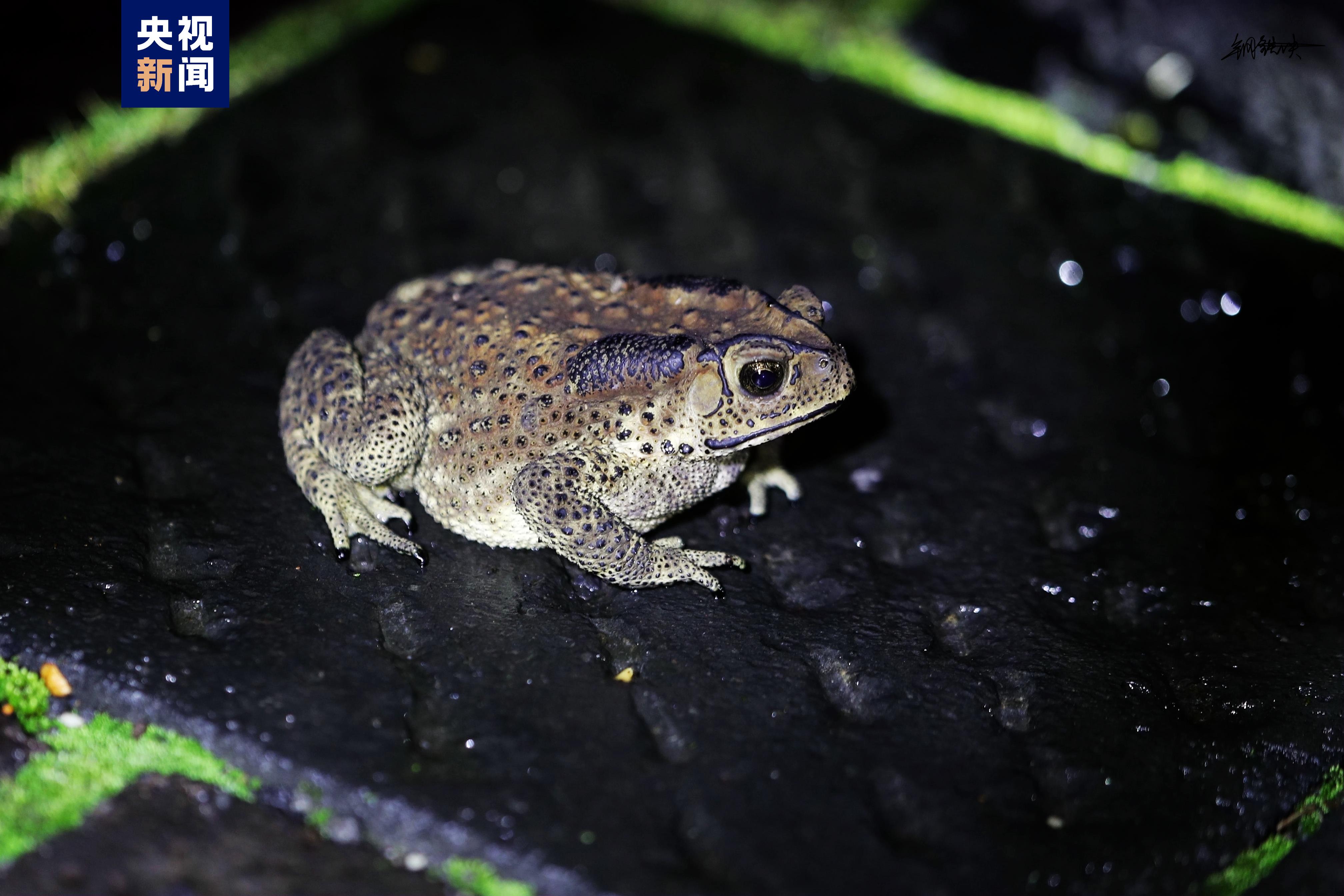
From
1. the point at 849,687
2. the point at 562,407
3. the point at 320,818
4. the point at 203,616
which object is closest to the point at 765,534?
the point at 849,687

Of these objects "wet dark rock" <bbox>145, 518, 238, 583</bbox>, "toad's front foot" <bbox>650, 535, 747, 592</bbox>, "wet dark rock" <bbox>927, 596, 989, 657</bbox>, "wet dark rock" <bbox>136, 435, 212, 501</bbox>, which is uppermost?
"wet dark rock" <bbox>136, 435, 212, 501</bbox>

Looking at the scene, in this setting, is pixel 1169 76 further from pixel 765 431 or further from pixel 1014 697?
pixel 1014 697

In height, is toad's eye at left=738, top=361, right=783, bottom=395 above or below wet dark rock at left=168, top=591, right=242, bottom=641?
above

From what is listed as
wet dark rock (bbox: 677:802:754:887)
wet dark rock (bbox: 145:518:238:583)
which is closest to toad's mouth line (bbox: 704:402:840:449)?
wet dark rock (bbox: 677:802:754:887)

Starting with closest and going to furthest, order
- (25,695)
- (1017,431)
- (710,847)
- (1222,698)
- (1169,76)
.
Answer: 1. (710,847)
2. (25,695)
3. (1222,698)
4. (1017,431)
5. (1169,76)

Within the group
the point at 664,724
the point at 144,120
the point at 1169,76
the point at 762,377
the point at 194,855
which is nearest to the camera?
the point at 194,855

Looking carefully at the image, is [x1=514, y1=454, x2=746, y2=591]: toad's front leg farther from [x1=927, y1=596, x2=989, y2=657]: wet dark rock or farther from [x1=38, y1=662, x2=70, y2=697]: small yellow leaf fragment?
[x1=38, y1=662, x2=70, y2=697]: small yellow leaf fragment

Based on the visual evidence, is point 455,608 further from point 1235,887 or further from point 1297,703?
point 1297,703
